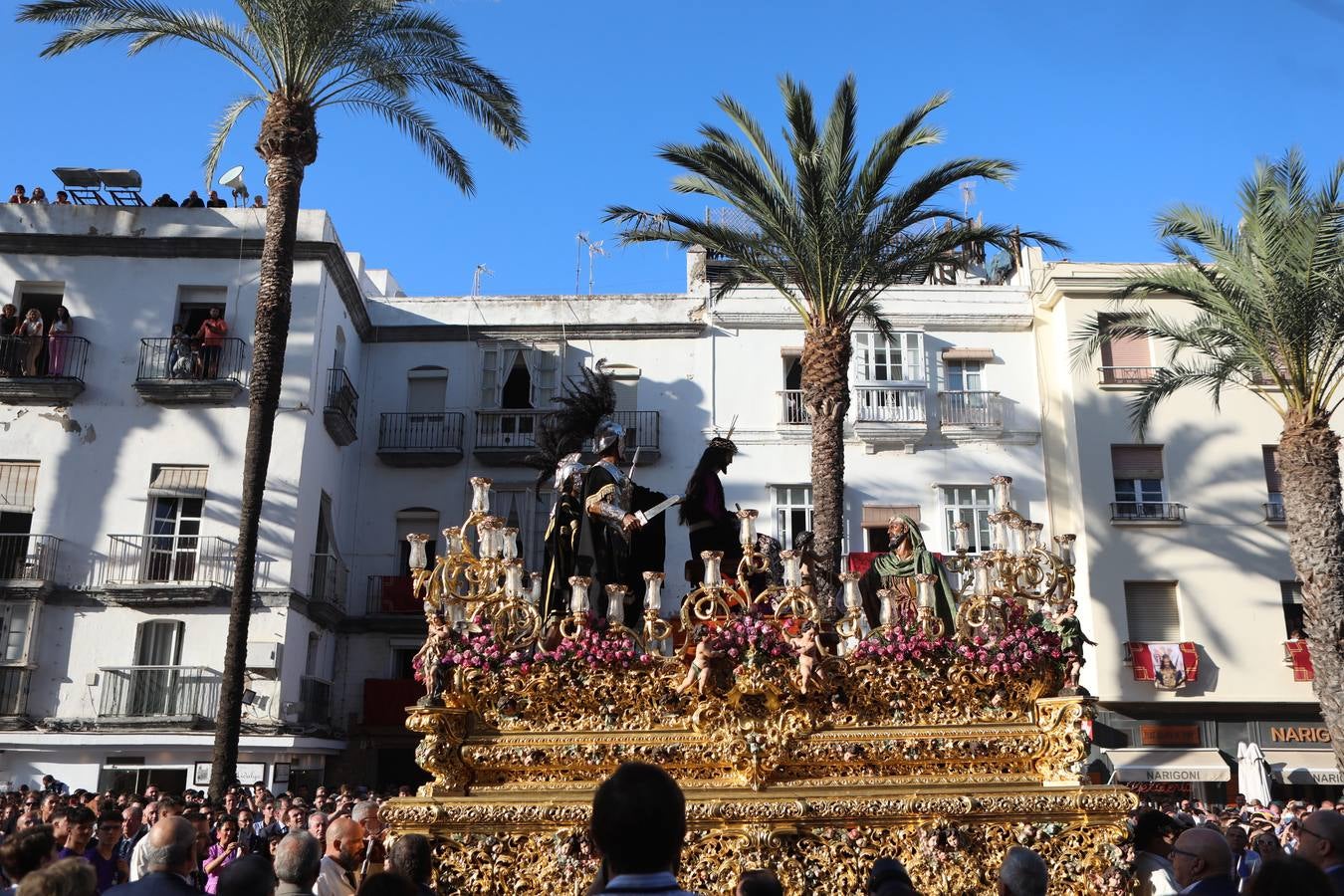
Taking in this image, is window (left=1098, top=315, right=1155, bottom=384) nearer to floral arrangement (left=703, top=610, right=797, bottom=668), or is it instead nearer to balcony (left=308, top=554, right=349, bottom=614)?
balcony (left=308, top=554, right=349, bottom=614)

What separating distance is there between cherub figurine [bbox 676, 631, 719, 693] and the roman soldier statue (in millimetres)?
1753

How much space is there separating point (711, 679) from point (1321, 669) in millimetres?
13637

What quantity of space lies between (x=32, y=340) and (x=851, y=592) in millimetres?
20822

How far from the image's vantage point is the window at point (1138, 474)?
26.6 m

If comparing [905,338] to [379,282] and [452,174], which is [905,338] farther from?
[379,282]

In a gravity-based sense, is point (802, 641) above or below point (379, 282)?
below

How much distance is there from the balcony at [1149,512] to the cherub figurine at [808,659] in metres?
19.2

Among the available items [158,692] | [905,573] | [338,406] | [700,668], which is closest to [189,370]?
[338,406]

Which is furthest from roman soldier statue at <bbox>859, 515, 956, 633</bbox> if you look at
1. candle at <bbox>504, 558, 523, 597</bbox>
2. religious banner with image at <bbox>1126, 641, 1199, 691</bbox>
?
religious banner with image at <bbox>1126, 641, 1199, 691</bbox>

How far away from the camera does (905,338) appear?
27.6m

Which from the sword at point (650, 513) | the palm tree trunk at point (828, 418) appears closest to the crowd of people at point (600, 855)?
the sword at point (650, 513)

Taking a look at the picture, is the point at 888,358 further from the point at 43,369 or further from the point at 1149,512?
the point at 43,369

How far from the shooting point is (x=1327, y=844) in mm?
4301

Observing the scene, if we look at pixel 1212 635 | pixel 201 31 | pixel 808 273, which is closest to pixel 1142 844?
pixel 808 273
